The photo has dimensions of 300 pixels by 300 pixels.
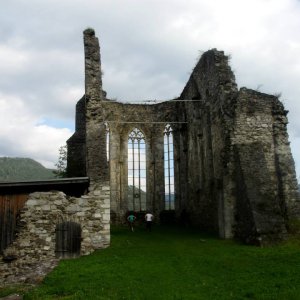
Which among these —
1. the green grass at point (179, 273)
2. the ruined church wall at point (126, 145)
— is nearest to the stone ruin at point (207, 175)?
the green grass at point (179, 273)

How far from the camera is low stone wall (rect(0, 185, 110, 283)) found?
15.3 metres

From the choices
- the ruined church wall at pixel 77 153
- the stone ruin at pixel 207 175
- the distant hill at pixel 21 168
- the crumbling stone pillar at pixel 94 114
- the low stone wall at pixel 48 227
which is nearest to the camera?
the low stone wall at pixel 48 227

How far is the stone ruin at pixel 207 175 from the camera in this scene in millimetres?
15914

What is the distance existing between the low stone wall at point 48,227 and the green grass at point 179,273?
85cm

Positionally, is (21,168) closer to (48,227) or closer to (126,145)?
(126,145)

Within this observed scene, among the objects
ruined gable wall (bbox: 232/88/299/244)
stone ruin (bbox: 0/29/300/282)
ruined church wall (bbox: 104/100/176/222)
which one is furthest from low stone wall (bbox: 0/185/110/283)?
ruined church wall (bbox: 104/100/176/222)

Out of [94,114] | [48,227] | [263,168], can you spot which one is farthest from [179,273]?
[94,114]

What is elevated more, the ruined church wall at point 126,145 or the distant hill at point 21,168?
the distant hill at point 21,168

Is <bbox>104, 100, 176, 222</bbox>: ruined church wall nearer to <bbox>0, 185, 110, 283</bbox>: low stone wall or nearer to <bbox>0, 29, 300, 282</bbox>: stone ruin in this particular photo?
<bbox>0, 29, 300, 282</bbox>: stone ruin

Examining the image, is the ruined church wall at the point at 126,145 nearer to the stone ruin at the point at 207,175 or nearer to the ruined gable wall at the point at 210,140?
the stone ruin at the point at 207,175

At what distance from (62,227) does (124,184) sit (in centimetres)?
1316

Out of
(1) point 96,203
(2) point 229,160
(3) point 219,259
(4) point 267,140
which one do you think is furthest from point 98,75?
(3) point 219,259

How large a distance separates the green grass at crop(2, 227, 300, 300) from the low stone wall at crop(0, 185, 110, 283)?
853 mm

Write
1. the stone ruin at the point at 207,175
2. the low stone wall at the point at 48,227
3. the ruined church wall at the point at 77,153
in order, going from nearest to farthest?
the low stone wall at the point at 48,227, the stone ruin at the point at 207,175, the ruined church wall at the point at 77,153
